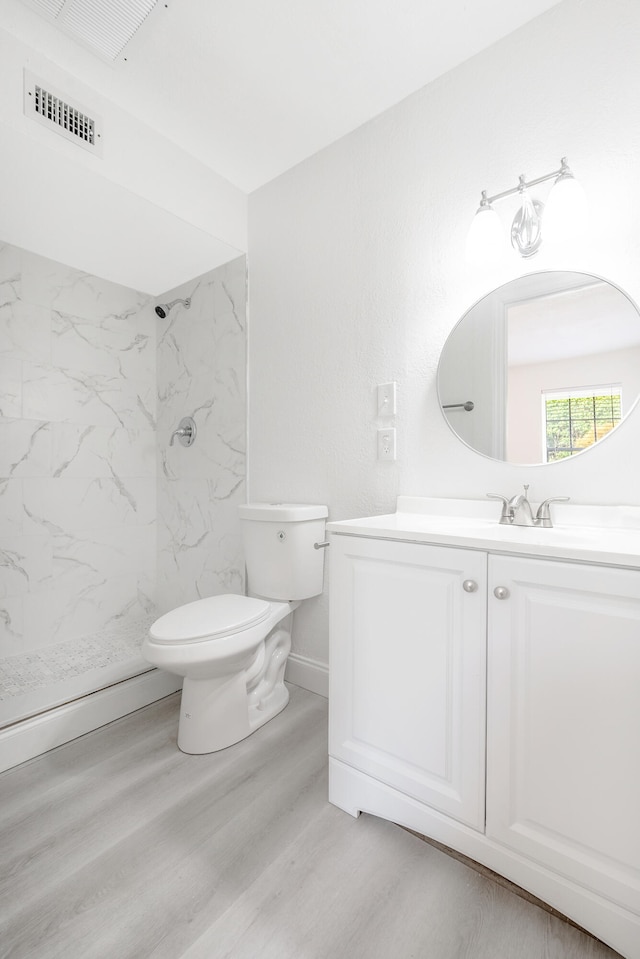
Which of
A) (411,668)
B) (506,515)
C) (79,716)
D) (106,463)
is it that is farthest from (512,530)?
(106,463)

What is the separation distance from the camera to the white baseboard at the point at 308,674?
1.96 meters

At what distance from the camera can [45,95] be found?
152cm

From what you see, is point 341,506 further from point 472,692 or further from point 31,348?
point 31,348

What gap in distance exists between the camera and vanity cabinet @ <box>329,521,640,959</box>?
0.87 m

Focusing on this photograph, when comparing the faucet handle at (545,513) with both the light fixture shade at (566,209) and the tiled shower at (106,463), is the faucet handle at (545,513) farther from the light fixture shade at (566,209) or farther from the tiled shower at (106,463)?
the tiled shower at (106,463)

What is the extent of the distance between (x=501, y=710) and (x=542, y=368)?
1.00 m

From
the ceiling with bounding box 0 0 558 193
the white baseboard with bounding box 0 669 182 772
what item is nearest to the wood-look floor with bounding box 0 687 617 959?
the white baseboard with bounding box 0 669 182 772

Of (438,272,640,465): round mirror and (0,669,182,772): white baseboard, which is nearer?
(438,272,640,465): round mirror

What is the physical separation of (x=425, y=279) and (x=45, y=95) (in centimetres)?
144

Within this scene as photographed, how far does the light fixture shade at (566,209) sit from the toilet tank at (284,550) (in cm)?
124

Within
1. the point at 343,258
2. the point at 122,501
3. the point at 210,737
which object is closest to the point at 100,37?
the point at 343,258

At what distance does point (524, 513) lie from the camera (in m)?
1.36

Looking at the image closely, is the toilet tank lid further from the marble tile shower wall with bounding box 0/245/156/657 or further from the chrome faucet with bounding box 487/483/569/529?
the marble tile shower wall with bounding box 0/245/156/657

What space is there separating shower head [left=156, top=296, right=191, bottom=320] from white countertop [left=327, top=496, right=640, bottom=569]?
1.75 m
